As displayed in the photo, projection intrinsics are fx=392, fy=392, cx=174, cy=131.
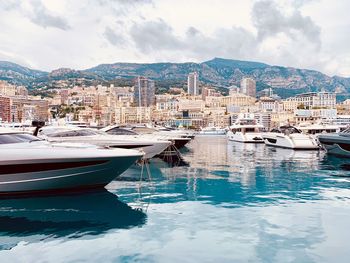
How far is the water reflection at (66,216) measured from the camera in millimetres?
8219

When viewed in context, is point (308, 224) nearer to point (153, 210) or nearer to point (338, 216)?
point (338, 216)

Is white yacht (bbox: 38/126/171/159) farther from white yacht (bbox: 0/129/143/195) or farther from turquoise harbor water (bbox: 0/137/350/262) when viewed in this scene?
white yacht (bbox: 0/129/143/195)

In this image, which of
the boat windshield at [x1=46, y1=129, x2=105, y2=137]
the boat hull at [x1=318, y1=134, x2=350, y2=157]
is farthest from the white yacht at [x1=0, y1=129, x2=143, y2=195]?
the boat hull at [x1=318, y1=134, x2=350, y2=157]

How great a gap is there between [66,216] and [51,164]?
1.99m

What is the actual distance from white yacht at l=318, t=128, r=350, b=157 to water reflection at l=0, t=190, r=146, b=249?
18363 millimetres

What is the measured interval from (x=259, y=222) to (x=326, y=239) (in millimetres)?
1560

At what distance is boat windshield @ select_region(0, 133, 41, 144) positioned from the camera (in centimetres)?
1125

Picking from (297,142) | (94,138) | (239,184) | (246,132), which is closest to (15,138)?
(94,138)

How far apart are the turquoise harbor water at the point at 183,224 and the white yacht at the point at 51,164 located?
450mm

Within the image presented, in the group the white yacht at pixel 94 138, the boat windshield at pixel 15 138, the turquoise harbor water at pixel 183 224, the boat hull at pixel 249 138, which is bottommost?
the turquoise harbor water at pixel 183 224

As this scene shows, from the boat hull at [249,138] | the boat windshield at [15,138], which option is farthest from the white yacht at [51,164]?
the boat hull at [249,138]

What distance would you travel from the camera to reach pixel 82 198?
11.2 metres

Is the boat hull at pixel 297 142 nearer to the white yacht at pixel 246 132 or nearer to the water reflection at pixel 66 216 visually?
the white yacht at pixel 246 132

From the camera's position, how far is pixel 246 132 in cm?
4934
